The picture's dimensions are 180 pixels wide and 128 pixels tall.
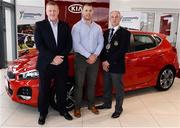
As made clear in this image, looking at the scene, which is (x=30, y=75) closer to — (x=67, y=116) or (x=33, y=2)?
(x=67, y=116)

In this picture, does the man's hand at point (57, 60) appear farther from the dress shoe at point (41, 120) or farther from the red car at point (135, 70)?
the dress shoe at point (41, 120)

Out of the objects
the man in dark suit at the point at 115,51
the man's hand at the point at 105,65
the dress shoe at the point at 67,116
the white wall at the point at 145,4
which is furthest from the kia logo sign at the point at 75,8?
the dress shoe at the point at 67,116

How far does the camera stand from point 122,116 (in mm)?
3201

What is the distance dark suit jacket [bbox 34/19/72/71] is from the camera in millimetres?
2730

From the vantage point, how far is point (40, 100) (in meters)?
2.88

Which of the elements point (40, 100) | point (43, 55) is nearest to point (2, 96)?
point (40, 100)

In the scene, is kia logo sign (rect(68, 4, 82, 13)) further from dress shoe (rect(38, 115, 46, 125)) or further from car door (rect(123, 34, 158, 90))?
dress shoe (rect(38, 115, 46, 125))

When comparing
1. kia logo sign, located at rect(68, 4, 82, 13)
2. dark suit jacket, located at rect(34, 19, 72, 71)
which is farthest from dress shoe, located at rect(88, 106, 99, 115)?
kia logo sign, located at rect(68, 4, 82, 13)

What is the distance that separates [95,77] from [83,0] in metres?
5.59

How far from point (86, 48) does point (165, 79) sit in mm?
1931

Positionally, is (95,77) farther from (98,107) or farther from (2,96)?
(2,96)

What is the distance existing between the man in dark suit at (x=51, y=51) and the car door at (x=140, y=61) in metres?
1.08

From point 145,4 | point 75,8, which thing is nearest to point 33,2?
point 75,8

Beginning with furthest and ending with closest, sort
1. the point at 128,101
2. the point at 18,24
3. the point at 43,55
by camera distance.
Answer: the point at 18,24 < the point at 128,101 < the point at 43,55
